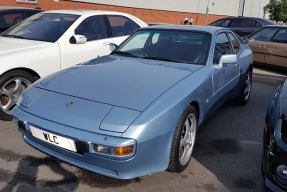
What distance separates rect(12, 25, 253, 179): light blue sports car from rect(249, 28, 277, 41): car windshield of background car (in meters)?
5.26

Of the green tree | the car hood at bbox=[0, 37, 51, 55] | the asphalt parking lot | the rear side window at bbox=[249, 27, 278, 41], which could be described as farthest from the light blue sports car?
the green tree

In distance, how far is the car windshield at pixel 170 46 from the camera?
3.77 metres

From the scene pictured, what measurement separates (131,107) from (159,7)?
26699 mm

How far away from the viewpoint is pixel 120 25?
5.93 m

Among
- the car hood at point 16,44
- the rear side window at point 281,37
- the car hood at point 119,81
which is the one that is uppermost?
the car hood at point 16,44

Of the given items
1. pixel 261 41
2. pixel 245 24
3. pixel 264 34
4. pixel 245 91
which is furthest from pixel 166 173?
pixel 245 24

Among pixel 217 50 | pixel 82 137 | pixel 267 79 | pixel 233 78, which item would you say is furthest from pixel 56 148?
pixel 267 79

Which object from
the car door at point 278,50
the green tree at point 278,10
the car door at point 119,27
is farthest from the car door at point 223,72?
the green tree at point 278,10

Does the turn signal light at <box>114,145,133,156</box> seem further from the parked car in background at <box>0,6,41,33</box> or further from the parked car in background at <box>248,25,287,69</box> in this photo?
the parked car in background at <box>248,25,287,69</box>

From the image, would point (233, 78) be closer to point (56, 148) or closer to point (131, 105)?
point (131, 105)

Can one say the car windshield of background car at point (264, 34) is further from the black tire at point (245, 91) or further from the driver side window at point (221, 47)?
the driver side window at point (221, 47)

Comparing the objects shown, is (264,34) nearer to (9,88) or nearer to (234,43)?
(234,43)

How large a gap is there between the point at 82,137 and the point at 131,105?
1.61 feet

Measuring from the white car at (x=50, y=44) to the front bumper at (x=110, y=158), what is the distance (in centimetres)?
171
